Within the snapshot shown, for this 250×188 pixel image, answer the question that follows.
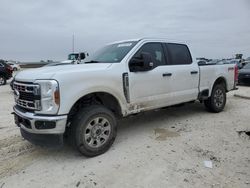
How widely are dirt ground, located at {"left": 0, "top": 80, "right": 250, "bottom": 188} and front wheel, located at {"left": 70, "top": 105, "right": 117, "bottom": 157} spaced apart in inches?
6.5

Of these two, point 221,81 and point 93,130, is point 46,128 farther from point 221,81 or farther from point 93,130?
point 221,81

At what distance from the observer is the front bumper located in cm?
360

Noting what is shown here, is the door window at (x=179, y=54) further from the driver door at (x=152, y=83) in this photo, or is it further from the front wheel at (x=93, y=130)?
the front wheel at (x=93, y=130)

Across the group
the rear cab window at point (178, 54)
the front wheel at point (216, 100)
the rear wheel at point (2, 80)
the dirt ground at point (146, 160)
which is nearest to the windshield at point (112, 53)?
the rear cab window at point (178, 54)

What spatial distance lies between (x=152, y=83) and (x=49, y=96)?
84.1 inches

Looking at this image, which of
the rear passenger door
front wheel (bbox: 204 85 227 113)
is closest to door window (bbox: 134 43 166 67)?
the rear passenger door

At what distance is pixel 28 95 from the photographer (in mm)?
3816

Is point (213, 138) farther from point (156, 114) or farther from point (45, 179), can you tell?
point (45, 179)

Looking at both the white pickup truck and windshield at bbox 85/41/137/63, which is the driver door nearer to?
the white pickup truck

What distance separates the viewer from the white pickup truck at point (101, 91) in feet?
11.9

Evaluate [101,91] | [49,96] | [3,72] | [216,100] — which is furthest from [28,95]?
[3,72]

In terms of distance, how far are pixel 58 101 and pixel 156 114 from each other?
3.67 meters

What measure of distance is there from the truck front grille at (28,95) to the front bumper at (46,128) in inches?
6.0

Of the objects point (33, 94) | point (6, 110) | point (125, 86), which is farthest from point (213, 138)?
point (6, 110)
